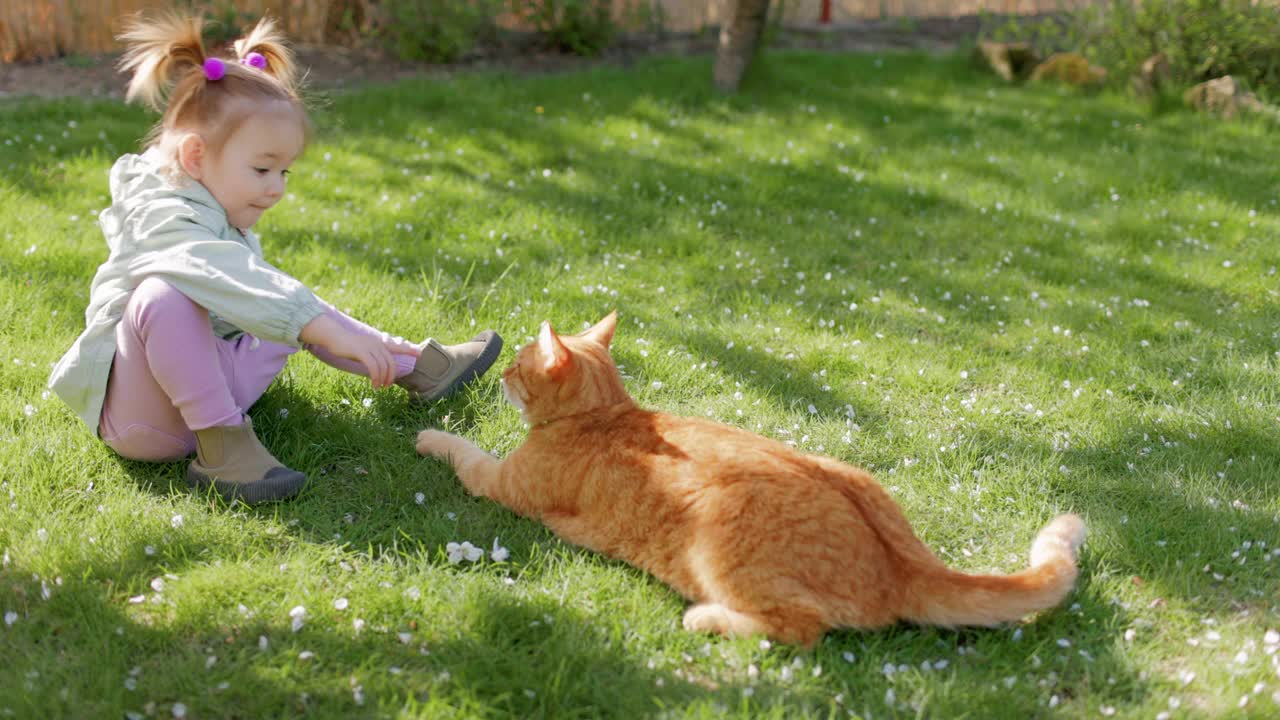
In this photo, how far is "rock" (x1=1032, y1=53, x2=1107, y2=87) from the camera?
404 inches

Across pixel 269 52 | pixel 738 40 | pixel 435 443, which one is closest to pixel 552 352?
pixel 435 443

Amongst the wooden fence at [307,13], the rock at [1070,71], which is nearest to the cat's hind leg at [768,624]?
the wooden fence at [307,13]

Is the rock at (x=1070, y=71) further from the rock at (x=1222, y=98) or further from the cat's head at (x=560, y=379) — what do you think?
the cat's head at (x=560, y=379)

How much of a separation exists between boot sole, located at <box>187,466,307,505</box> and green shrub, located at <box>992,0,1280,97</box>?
9.47m

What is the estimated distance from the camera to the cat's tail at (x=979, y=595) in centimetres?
291

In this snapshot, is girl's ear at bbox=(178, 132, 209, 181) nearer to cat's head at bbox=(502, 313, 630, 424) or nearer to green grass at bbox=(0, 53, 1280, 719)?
green grass at bbox=(0, 53, 1280, 719)

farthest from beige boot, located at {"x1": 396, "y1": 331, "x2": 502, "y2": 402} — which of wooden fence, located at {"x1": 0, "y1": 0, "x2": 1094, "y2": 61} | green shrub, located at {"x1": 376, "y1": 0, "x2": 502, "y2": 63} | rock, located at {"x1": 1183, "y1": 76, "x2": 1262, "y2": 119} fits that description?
rock, located at {"x1": 1183, "y1": 76, "x2": 1262, "y2": 119}

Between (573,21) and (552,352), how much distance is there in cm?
854

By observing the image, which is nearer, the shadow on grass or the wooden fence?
the shadow on grass

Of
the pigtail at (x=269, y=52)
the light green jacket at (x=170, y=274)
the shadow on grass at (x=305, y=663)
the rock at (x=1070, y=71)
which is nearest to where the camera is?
the shadow on grass at (x=305, y=663)

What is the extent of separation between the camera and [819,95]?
32.2ft

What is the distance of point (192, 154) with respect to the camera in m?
3.58

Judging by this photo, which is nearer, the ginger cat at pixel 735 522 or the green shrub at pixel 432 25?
the ginger cat at pixel 735 522

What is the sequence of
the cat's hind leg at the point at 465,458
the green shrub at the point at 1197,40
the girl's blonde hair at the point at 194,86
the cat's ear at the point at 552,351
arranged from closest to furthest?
the cat's ear at the point at 552,351 < the girl's blonde hair at the point at 194,86 < the cat's hind leg at the point at 465,458 < the green shrub at the point at 1197,40
